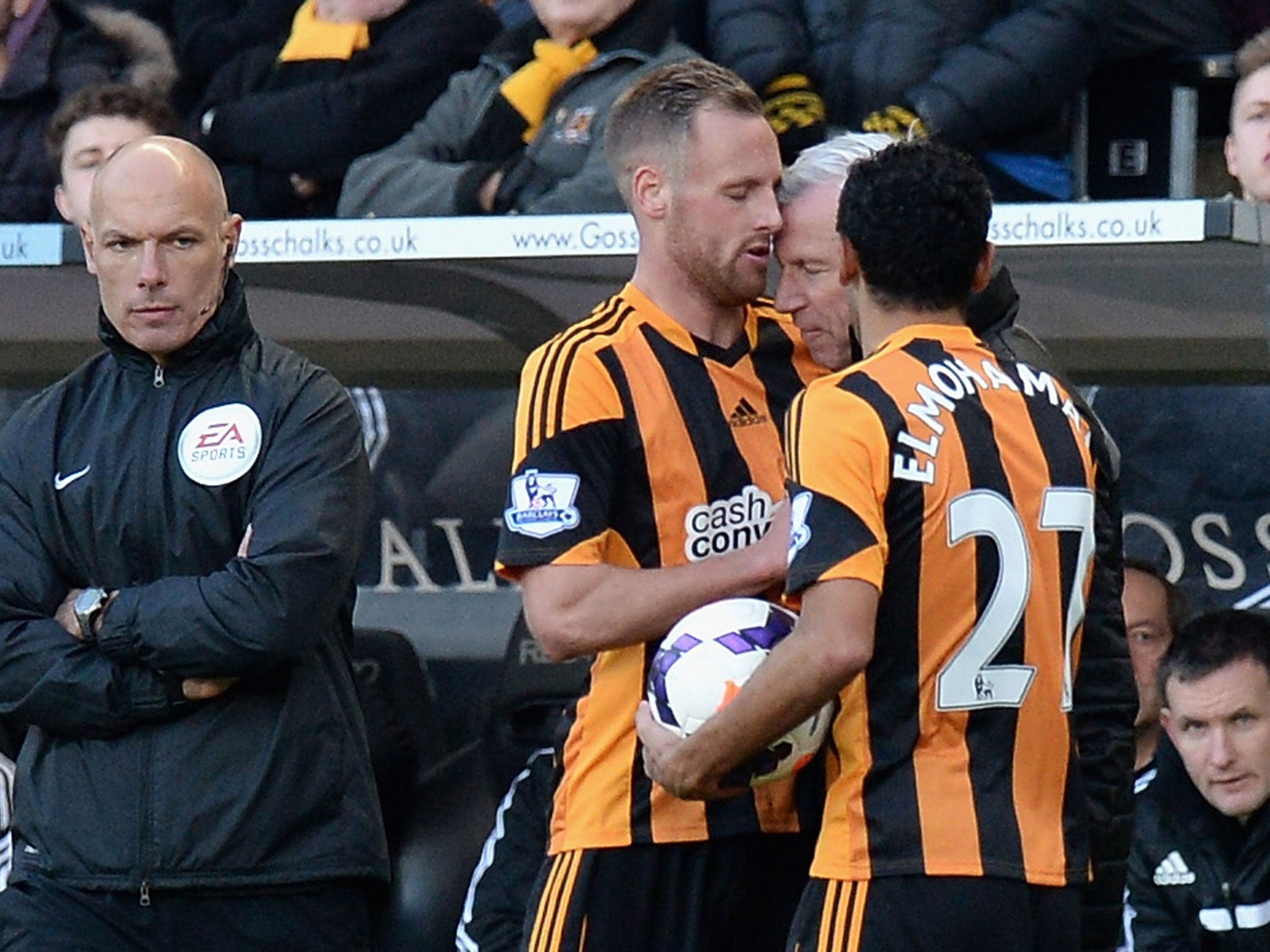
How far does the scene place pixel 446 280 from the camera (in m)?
5.19

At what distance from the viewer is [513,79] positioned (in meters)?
5.89

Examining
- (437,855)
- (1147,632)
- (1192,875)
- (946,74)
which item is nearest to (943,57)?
(946,74)

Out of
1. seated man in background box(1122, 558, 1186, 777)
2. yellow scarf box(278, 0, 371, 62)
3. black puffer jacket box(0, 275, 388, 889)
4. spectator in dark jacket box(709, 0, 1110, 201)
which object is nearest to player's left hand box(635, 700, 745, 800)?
black puffer jacket box(0, 275, 388, 889)

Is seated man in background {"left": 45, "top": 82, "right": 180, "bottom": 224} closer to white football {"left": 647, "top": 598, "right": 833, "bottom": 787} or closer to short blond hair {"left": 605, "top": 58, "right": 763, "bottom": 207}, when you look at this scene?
short blond hair {"left": 605, "top": 58, "right": 763, "bottom": 207}

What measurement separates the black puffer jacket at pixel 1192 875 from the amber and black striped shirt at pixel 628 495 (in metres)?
1.55

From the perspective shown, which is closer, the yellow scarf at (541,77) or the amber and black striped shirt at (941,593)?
the amber and black striped shirt at (941,593)

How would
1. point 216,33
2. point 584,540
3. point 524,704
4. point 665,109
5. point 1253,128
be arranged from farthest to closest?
point 216,33
point 524,704
point 1253,128
point 665,109
point 584,540

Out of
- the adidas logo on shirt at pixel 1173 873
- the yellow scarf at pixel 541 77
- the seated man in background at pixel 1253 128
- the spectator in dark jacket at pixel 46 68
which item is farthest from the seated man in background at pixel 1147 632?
the spectator in dark jacket at pixel 46 68

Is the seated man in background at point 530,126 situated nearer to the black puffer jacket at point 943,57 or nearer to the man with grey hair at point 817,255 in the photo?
the black puffer jacket at point 943,57

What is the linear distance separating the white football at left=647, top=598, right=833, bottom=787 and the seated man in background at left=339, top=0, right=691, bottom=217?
7.05 ft

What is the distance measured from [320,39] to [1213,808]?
3.03 meters

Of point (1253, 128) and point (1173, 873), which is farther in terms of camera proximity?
point (1253, 128)

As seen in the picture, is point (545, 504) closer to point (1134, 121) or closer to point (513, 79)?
point (513, 79)

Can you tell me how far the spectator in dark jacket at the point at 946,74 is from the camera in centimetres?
552
